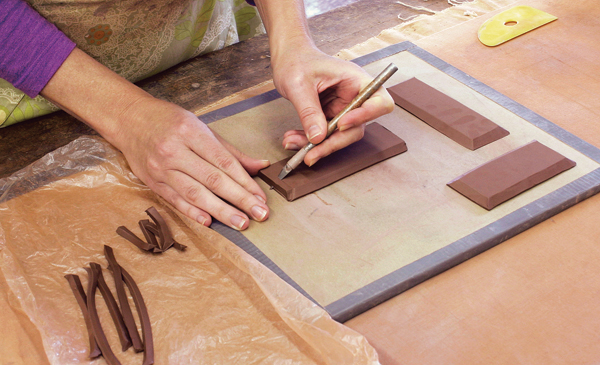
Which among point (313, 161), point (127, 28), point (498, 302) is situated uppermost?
point (127, 28)

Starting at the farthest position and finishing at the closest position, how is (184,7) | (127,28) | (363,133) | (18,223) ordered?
(184,7) → (127,28) → (363,133) → (18,223)

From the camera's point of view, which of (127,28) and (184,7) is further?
(184,7)

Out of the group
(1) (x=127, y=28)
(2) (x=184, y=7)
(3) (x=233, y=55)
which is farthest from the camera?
(3) (x=233, y=55)

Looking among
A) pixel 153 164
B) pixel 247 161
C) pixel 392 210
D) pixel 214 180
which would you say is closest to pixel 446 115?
pixel 392 210

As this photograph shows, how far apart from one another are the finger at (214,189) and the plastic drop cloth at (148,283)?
64 mm

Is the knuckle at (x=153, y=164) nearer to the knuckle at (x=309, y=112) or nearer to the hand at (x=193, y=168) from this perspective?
the hand at (x=193, y=168)

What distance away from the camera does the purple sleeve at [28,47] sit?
4.05 ft

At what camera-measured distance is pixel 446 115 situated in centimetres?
141

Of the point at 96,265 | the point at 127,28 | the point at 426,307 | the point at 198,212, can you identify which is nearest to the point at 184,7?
the point at 127,28

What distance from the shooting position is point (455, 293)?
1009 mm

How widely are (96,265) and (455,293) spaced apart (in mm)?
709

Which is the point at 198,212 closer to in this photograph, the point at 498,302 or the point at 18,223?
the point at 18,223

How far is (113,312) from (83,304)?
2.4 inches

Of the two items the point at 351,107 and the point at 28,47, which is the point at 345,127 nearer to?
the point at 351,107
